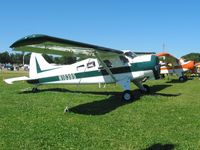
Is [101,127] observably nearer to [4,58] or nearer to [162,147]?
[162,147]

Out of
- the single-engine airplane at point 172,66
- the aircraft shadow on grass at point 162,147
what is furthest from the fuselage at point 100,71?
the single-engine airplane at point 172,66

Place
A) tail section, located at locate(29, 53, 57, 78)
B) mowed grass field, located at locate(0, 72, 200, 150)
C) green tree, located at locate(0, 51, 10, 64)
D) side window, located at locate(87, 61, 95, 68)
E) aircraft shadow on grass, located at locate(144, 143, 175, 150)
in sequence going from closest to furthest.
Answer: aircraft shadow on grass, located at locate(144, 143, 175, 150) < mowed grass field, located at locate(0, 72, 200, 150) < side window, located at locate(87, 61, 95, 68) < tail section, located at locate(29, 53, 57, 78) < green tree, located at locate(0, 51, 10, 64)

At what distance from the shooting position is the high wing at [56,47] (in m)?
8.16

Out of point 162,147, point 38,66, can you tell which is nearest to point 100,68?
point 38,66

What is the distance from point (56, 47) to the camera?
11.4m

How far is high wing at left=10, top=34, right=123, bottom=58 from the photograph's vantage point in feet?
26.8

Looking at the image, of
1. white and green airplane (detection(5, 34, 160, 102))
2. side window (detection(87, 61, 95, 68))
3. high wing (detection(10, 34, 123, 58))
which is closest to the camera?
high wing (detection(10, 34, 123, 58))

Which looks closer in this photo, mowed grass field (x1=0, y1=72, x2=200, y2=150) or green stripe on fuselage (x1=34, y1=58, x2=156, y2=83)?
mowed grass field (x1=0, y1=72, x2=200, y2=150)

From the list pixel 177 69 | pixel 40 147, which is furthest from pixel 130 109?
pixel 177 69

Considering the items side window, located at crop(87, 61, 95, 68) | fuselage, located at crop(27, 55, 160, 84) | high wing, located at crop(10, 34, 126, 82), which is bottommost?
fuselage, located at crop(27, 55, 160, 84)

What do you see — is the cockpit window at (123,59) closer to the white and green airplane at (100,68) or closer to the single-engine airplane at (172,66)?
the white and green airplane at (100,68)

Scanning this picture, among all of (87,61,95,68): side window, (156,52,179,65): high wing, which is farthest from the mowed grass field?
(156,52,179,65): high wing

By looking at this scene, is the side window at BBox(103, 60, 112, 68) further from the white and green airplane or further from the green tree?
the green tree

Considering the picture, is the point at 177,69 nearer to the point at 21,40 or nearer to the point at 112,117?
the point at 112,117
